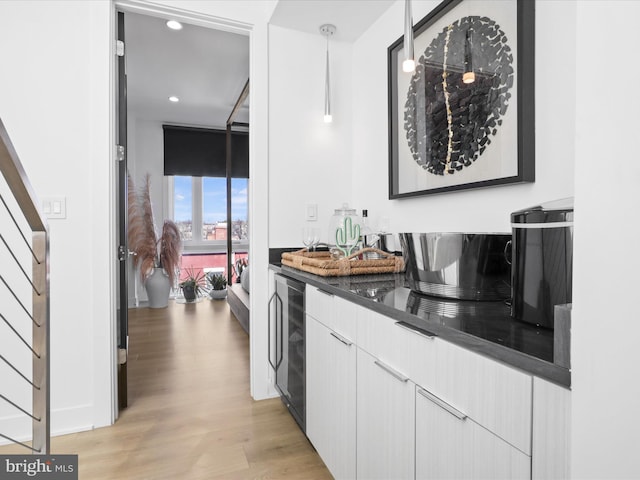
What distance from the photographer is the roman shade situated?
5.47 metres

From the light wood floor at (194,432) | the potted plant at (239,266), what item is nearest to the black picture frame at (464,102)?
the light wood floor at (194,432)

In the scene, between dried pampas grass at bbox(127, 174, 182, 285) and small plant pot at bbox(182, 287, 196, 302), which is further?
small plant pot at bbox(182, 287, 196, 302)

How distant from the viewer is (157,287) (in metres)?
4.84

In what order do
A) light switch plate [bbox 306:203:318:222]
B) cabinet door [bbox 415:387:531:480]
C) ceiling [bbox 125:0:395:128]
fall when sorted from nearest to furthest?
cabinet door [bbox 415:387:531:480] < ceiling [bbox 125:0:395:128] < light switch plate [bbox 306:203:318:222]

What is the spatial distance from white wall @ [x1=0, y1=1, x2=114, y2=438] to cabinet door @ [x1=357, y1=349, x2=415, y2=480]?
58.9 inches

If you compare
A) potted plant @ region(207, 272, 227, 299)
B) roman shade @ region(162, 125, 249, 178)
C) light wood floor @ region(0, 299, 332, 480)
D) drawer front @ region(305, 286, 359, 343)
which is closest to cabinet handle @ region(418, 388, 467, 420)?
drawer front @ region(305, 286, 359, 343)

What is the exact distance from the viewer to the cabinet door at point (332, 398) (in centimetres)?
135

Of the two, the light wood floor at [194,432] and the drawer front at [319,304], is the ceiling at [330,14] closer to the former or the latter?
the drawer front at [319,304]

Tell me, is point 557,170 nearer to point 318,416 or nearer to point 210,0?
point 318,416

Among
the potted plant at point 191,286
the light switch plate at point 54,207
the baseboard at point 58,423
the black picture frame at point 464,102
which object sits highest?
the black picture frame at point 464,102

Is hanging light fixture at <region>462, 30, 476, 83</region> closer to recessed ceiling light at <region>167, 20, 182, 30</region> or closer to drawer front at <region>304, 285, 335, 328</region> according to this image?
drawer front at <region>304, 285, 335, 328</region>

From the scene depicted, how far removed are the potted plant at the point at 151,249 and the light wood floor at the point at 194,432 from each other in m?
1.83

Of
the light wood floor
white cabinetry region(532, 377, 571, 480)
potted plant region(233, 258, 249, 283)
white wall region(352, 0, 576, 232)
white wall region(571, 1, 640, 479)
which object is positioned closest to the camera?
white wall region(571, 1, 640, 479)

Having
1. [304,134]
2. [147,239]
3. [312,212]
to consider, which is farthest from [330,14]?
[147,239]
